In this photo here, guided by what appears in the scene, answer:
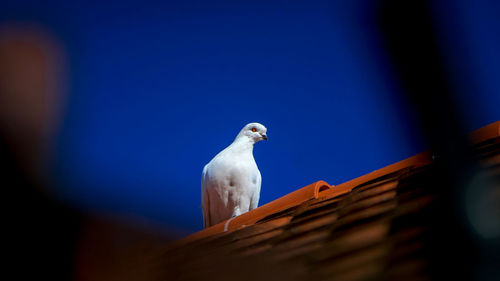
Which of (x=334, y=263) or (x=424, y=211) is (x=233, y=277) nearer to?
(x=334, y=263)

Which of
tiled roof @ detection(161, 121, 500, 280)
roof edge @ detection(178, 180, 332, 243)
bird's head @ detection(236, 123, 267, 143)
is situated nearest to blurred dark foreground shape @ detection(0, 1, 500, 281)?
tiled roof @ detection(161, 121, 500, 280)

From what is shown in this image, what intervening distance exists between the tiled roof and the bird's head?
430cm

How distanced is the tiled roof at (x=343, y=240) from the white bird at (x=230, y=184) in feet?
11.5

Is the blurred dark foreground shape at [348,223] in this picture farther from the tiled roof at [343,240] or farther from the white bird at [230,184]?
the white bird at [230,184]

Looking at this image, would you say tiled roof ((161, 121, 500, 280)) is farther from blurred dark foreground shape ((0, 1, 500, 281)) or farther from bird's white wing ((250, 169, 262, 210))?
bird's white wing ((250, 169, 262, 210))

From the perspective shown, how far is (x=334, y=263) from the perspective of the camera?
1294mm

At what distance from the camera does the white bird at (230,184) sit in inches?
225

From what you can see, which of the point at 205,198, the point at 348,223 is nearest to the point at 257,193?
the point at 205,198

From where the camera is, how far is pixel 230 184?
5.72 metres

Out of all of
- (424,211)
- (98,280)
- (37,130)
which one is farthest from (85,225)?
(424,211)

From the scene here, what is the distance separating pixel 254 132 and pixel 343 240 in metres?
5.15

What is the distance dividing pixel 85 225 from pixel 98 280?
1.27ft

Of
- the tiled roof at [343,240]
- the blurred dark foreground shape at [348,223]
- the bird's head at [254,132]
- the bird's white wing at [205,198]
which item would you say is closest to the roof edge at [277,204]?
the tiled roof at [343,240]

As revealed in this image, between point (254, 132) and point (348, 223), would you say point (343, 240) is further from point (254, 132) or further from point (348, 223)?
point (254, 132)
